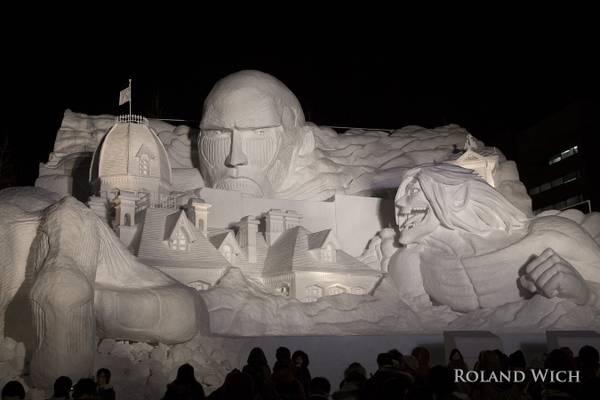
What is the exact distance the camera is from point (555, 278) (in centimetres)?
1666

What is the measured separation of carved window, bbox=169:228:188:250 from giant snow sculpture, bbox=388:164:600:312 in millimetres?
5171

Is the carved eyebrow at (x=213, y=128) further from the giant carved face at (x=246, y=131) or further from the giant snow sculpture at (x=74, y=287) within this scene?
the giant snow sculpture at (x=74, y=287)

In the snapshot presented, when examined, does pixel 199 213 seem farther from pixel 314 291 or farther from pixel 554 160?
pixel 554 160

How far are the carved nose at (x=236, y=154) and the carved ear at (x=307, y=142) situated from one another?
7.54 ft

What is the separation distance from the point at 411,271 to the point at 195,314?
Result: 774cm

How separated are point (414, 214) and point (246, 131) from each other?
4.97m

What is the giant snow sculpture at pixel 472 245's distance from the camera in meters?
18.0

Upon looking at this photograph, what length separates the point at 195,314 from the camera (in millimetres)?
12266

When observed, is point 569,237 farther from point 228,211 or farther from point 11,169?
point 11,169

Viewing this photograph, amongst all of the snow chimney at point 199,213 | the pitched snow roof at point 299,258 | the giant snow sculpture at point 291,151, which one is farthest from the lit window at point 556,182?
the snow chimney at point 199,213

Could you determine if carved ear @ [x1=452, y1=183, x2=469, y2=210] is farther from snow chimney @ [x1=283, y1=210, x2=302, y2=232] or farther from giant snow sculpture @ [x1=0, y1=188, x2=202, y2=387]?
giant snow sculpture @ [x1=0, y1=188, x2=202, y2=387]

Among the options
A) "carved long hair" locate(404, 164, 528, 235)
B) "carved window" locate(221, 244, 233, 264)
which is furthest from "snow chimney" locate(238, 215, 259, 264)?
"carved long hair" locate(404, 164, 528, 235)

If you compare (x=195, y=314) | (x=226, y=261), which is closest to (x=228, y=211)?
(x=226, y=261)

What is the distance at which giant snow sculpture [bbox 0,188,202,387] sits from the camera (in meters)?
10.2
